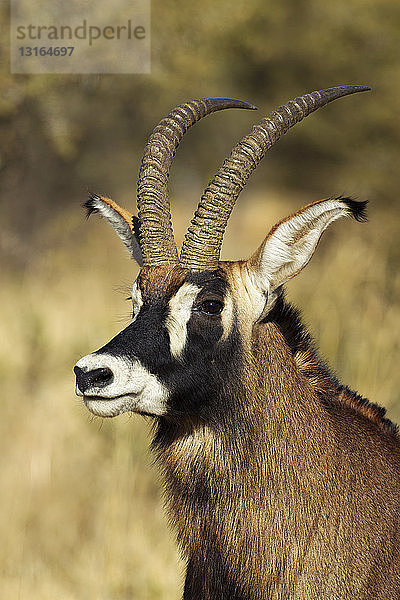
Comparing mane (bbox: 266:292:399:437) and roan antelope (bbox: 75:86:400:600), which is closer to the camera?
roan antelope (bbox: 75:86:400:600)

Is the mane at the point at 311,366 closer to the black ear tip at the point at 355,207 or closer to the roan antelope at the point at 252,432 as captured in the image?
the roan antelope at the point at 252,432

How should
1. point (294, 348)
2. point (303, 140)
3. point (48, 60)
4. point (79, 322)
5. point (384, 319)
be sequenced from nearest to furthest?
point (294, 348) → point (384, 319) → point (79, 322) → point (48, 60) → point (303, 140)

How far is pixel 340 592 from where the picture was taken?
4664 millimetres

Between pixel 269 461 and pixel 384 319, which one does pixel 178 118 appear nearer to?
pixel 269 461

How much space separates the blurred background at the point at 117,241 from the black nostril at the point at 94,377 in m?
3.73

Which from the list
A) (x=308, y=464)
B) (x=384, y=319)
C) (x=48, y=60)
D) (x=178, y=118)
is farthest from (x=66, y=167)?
(x=308, y=464)

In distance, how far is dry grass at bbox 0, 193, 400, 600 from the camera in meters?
7.94

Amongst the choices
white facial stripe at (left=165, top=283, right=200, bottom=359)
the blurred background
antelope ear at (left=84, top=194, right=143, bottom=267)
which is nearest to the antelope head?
white facial stripe at (left=165, top=283, right=200, bottom=359)

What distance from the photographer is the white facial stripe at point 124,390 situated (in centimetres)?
436

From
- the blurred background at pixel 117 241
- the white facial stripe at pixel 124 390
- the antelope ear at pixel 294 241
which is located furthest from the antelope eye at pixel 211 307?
the blurred background at pixel 117 241

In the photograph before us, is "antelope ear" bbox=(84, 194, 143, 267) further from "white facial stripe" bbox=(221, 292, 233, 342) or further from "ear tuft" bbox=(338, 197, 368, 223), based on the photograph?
"ear tuft" bbox=(338, 197, 368, 223)

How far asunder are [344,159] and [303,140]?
0.84 metres

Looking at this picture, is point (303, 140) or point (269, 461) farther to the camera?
point (303, 140)

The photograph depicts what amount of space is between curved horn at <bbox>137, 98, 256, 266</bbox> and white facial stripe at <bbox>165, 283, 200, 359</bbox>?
0.31m
